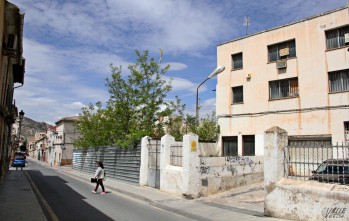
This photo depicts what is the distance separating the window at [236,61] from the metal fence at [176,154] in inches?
433

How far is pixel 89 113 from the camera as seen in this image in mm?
34594

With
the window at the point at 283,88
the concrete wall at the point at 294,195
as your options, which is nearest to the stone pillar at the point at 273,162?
the concrete wall at the point at 294,195

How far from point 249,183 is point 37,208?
1033cm

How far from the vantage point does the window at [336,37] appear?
19875mm

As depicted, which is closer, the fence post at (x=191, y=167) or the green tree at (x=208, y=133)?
the fence post at (x=191, y=167)

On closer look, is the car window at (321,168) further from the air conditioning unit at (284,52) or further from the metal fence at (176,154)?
the air conditioning unit at (284,52)

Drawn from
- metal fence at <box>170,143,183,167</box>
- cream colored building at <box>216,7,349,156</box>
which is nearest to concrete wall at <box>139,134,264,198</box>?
metal fence at <box>170,143,183,167</box>

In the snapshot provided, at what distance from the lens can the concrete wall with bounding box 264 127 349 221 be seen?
848cm

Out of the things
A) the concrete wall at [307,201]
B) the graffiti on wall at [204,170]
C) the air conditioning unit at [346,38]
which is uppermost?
the air conditioning unit at [346,38]

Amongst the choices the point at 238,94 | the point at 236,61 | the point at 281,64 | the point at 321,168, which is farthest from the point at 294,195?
the point at 236,61

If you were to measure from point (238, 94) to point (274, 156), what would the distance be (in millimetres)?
15152

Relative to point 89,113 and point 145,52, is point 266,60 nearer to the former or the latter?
point 145,52

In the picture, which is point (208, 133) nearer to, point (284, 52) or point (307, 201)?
point (284, 52)

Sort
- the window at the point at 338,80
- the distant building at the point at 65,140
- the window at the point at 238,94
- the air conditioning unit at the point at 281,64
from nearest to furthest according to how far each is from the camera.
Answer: the window at the point at 338,80, the air conditioning unit at the point at 281,64, the window at the point at 238,94, the distant building at the point at 65,140
